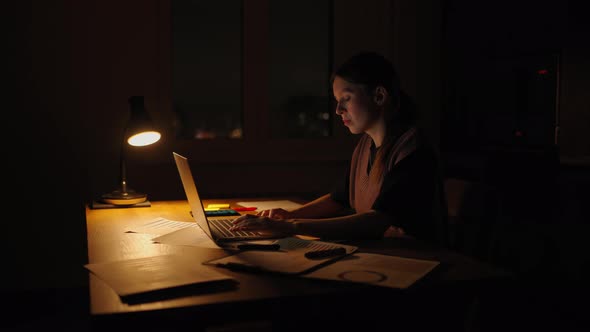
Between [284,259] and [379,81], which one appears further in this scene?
[379,81]

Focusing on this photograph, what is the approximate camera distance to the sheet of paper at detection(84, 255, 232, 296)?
0.93 meters

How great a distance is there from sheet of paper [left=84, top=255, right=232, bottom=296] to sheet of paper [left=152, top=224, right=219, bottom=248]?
0.56ft

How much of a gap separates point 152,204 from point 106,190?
814 millimetres

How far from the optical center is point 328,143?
130 inches

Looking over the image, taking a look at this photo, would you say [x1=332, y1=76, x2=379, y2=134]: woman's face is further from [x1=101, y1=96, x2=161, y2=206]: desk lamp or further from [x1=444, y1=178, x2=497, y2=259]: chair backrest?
[x1=101, y1=96, x2=161, y2=206]: desk lamp

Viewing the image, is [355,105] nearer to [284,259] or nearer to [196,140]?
[284,259]

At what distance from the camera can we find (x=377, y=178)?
5.48 feet

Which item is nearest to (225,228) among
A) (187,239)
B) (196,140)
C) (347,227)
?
(187,239)

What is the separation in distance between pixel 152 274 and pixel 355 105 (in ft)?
3.11

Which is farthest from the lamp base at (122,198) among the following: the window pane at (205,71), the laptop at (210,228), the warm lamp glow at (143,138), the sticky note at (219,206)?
the window pane at (205,71)

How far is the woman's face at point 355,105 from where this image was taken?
1.72 metres

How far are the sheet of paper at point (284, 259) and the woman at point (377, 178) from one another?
81 millimetres

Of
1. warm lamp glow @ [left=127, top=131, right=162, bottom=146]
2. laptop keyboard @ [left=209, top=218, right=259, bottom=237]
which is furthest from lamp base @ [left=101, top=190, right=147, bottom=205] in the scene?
laptop keyboard @ [left=209, top=218, right=259, bottom=237]

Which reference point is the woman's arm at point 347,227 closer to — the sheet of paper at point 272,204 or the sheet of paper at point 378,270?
the sheet of paper at point 378,270
